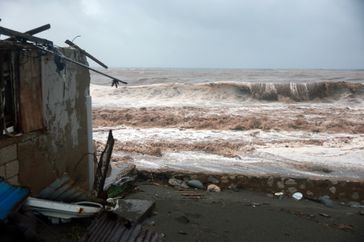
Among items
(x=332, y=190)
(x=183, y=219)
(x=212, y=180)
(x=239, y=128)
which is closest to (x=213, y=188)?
(x=212, y=180)

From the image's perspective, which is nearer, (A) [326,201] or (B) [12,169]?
(B) [12,169]

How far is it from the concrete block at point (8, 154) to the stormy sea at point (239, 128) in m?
4.48

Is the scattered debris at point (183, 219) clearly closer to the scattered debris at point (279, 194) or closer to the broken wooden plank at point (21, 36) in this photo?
the scattered debris at point (279, 194)

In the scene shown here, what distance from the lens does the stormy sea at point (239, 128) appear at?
1105cm

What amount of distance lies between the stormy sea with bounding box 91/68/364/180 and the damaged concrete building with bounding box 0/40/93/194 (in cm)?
279

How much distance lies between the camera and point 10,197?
408 centimetres

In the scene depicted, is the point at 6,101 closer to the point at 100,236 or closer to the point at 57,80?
the point at 57,80

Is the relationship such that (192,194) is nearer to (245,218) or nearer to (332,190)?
(245,218)

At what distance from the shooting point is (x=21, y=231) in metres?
4.00

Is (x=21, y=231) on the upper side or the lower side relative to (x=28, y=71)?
lower

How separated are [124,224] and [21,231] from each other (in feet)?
4.08

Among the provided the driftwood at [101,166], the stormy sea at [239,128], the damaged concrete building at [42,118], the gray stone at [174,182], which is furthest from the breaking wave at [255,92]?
the driftwood at [101,166]

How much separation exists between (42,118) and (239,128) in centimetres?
1260

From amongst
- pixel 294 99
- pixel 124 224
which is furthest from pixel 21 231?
pixel 294 99
